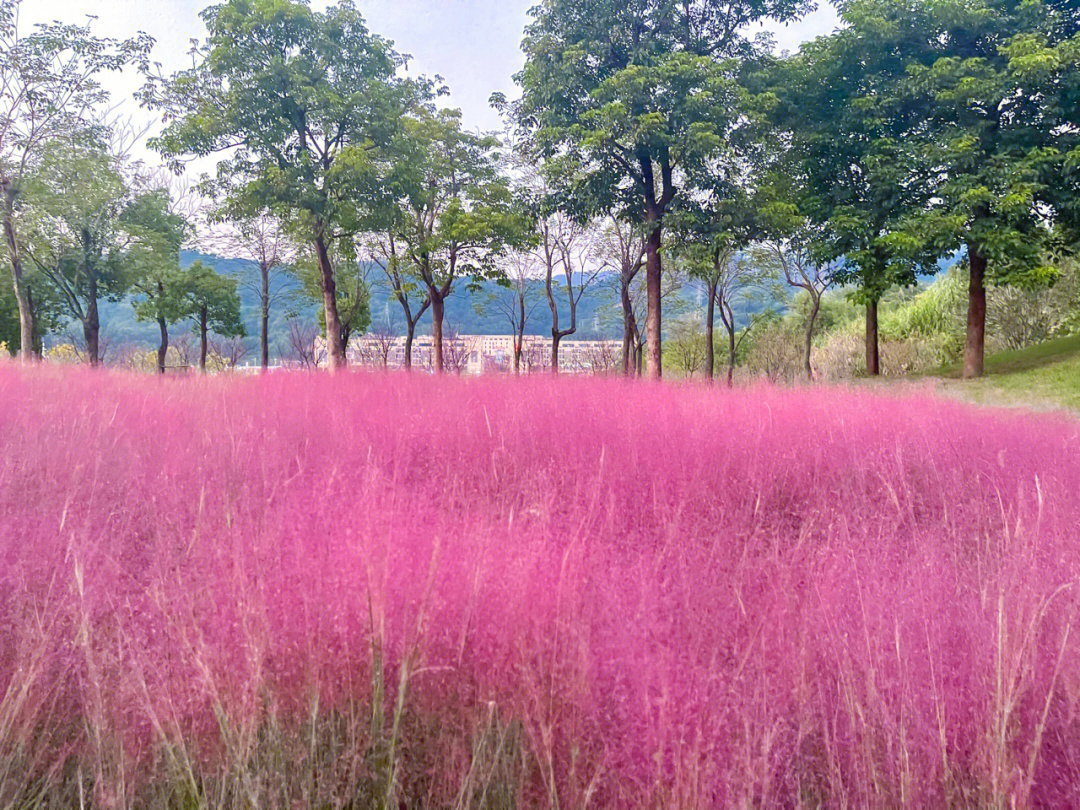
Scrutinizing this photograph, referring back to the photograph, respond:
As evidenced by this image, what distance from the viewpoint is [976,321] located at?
52.3 ft

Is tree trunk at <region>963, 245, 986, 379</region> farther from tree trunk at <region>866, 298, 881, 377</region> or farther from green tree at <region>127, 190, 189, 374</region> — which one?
green tree at <region>127, 190, 189, 374</region>

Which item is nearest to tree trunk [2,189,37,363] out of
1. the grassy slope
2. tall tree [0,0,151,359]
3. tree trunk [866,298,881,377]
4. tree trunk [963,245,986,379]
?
tall tree [0,0,151,359]

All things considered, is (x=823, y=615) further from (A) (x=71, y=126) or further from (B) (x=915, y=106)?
(A) (x=71, y=126)

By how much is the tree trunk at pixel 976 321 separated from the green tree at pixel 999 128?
58 millimetres

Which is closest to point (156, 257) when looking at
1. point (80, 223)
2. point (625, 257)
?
point (80, 223)

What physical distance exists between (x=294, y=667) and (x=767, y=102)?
15.2 m

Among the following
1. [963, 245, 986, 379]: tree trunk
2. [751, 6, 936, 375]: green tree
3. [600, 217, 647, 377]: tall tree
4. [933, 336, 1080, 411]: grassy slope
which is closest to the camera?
[933, 336, 1080, 411]: grassy slope

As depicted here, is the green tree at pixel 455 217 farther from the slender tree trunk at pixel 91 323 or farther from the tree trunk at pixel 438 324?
the slender tree trunk at pixel 91 323

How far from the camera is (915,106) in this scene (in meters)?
16.0

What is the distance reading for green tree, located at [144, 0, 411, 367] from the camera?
47.3 feet

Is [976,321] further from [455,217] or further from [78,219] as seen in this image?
[78,219]

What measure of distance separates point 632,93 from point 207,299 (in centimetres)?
2828

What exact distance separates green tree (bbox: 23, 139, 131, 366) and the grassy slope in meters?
23.1

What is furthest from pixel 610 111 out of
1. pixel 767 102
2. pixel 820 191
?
pixel 820 191
